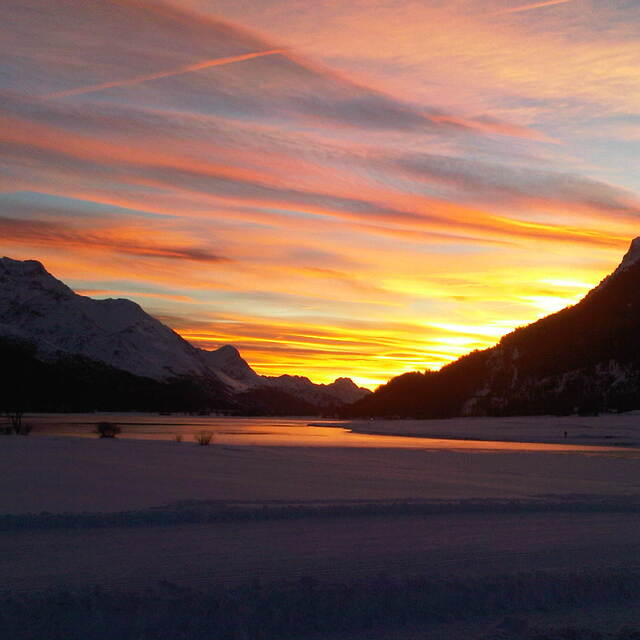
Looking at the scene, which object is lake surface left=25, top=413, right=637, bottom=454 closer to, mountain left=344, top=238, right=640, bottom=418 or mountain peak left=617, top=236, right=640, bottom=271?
mountain left=344, top=238, right=640, bottom=418

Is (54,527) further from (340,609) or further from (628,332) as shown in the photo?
(628,332)

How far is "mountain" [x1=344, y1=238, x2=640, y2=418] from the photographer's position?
8056 centimetres

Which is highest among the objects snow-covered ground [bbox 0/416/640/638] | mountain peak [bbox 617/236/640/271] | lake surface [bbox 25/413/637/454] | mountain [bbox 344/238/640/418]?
mountain peak [bbox 617/236/640/271]

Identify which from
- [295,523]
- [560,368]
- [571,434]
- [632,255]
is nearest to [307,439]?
[571,434]

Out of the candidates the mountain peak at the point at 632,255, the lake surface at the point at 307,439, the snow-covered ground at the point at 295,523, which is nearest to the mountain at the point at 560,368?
the mountain peak at the point at 632,255

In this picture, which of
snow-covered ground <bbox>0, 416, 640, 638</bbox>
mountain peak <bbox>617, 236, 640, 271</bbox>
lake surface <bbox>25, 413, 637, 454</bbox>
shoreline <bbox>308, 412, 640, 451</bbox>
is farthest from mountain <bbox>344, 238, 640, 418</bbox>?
snow-covered ground <bbox>0, 416, 640, 638</bbox>

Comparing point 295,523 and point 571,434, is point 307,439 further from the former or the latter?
point 295,523

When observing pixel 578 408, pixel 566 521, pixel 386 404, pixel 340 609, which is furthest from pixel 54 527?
pixel 386 404

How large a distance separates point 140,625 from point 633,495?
12.0m

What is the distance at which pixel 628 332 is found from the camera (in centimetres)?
8462

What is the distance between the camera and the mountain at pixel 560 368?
8056 cm

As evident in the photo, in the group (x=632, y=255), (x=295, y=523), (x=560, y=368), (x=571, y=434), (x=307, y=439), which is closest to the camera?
(x=295, y=523)

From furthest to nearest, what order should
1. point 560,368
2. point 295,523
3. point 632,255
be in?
point 632,255 → point 560,368 → point 295,523

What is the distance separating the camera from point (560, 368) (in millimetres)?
90438
